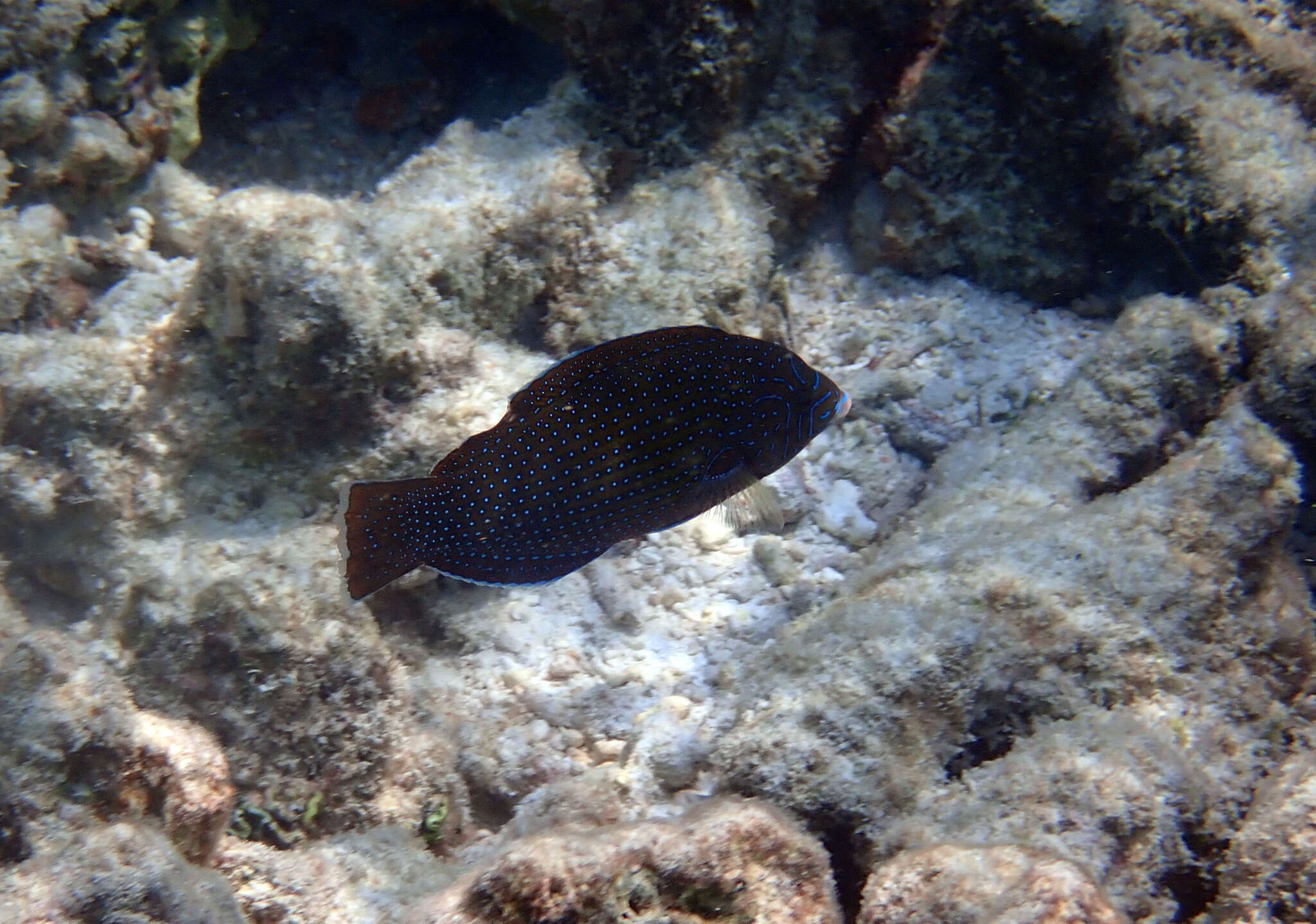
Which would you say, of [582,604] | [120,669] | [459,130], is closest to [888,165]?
[459,130]

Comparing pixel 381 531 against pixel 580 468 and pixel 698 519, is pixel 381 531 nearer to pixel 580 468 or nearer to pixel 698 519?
pixel 580 468

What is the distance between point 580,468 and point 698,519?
1.73 meters

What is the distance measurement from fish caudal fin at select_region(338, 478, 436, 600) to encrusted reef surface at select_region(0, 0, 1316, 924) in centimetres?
62

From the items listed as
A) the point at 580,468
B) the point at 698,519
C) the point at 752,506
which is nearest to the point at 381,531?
the point at 580,468

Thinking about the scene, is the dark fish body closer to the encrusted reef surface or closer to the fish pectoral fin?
the fish pectoral fin

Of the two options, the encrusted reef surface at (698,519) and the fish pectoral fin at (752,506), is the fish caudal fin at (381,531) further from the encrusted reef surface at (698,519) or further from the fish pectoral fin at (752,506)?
the fish pectoral fin at (752,506)

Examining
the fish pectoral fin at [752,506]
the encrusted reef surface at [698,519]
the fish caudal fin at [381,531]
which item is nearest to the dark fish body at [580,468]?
the fish caudal fin at [381,531]

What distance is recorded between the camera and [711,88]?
4879 millimetres

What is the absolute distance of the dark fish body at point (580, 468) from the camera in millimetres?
2928

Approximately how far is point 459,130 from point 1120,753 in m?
4.65

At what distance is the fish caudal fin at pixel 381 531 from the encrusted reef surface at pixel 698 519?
2.04 ft

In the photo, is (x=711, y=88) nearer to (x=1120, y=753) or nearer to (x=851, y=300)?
(x=851, y=300)

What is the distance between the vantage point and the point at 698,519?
4.56m

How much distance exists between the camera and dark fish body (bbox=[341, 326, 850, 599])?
293 cm
